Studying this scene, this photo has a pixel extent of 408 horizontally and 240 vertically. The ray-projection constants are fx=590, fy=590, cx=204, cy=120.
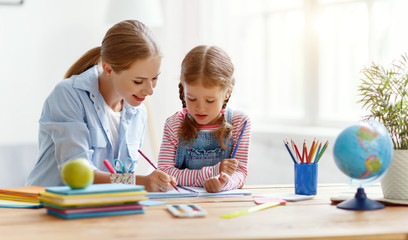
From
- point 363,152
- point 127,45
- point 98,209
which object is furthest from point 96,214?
point 127,45

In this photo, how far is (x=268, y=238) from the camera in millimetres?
1232

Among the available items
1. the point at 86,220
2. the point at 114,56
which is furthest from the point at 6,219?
the point at 114,56

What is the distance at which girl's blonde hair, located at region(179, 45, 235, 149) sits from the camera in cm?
193

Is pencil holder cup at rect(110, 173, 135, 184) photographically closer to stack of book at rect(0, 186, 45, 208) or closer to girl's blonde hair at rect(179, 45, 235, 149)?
stack of book at rect(0, 186, 45, 208)

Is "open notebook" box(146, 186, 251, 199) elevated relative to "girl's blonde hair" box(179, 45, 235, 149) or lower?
lower

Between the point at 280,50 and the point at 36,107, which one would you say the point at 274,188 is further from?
the point at 36,107

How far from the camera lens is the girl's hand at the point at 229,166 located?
74.0 inches

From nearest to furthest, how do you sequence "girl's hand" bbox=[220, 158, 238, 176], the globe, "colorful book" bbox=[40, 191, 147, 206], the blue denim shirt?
"colorful book" bbox=[40, 191, 147, 206] → the globe → "girl's hand" bbox=[220, 158, 238, 176] → the blue denim shirt

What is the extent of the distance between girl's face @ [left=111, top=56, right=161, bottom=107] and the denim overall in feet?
0.75

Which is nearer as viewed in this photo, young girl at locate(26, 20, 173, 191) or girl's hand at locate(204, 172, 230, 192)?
girl's hand at locate(204, 172, 230, 192)

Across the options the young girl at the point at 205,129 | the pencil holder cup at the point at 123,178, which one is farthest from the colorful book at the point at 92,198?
the young girl at the point at 205,129

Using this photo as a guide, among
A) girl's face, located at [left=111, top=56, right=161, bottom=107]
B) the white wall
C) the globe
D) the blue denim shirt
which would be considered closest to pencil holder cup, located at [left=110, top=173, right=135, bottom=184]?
the blue denim shirt

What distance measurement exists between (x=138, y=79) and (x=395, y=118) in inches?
34.1

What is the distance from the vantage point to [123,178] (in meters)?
1.69
